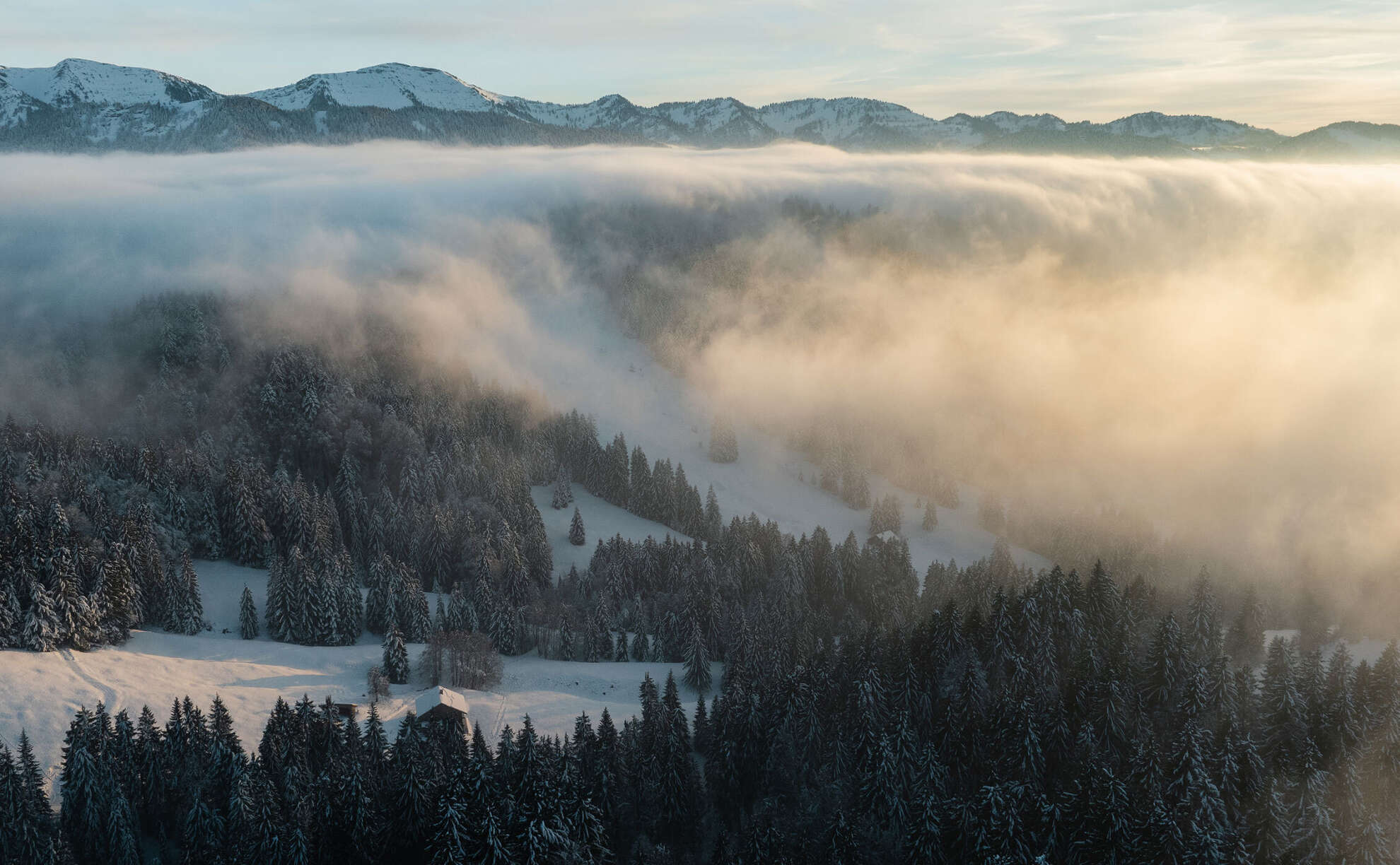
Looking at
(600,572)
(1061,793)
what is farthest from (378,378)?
(1061,793)

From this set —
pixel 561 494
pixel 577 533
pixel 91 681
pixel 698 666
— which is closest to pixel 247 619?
pixel 91 681

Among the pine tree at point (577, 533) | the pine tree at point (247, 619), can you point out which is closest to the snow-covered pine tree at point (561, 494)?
the pine tree at point (577, 533)

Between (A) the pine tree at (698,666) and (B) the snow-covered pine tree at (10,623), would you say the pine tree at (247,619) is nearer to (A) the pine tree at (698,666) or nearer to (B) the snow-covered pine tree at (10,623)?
(B) the snow-covered pine tree at (10,623)

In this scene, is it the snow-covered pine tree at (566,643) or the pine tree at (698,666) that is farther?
the snow-covered pine tree at (566,643)

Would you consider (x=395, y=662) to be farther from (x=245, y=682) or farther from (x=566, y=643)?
(x=566, y=643)

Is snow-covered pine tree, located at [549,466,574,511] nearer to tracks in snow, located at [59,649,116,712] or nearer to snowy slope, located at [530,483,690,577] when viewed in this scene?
snowy slope, located at [530,483,690,577]

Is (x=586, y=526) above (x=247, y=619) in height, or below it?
below

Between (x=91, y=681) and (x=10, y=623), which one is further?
(x=10, y=623)
